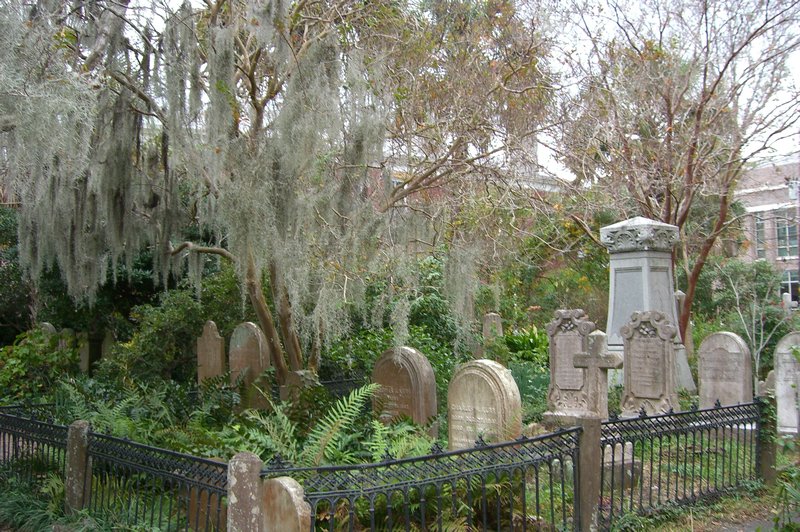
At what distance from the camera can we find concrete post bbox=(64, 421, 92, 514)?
6175 millimetres

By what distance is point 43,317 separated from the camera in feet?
47.6

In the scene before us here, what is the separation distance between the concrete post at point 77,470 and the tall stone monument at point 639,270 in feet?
27.2

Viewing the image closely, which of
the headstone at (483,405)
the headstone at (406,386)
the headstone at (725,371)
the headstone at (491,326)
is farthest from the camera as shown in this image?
the headstone at (491,326)

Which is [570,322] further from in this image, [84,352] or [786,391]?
[84,352]

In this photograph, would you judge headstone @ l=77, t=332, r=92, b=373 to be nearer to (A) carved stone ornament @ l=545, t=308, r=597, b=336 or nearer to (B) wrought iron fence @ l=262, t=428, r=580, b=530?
(A) carved stone ornament @ l=545, t=308, r=597, b=336

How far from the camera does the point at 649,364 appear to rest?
9.78 metres

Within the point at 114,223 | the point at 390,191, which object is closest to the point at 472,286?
the point at 390,191

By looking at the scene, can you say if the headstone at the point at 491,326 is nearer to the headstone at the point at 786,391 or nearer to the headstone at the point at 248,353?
the headstone at the point at 248,353

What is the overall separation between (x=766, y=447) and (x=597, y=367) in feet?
8.76

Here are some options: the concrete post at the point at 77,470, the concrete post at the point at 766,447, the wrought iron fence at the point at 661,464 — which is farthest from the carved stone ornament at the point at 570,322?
the concrete post at the point at 77,470

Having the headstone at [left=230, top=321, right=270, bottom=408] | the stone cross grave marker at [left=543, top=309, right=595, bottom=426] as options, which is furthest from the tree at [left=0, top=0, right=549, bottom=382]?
the stone cross grave marker at [left=543, top=309, right=595, bottom=426]

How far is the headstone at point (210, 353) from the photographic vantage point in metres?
11.2

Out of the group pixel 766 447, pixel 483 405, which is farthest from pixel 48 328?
pixel 766 447

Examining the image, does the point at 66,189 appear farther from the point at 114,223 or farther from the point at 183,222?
the point at 183,222
